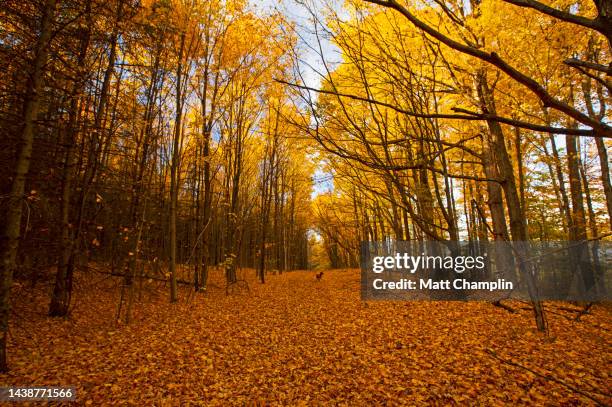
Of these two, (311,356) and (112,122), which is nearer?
(311,356)

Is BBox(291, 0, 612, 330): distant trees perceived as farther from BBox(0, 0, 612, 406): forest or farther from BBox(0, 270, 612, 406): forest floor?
BBox(0, 270, 612, 406): forest floor

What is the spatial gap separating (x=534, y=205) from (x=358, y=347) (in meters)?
14.7

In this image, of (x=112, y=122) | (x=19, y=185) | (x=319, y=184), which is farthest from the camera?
(x=112, y=122)

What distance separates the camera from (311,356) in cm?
555

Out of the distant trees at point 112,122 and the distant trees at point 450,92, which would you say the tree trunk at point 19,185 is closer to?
the distant trees at point 112,122

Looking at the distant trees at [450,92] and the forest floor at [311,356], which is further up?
the distant trees at [450,92]

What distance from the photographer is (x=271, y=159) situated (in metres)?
17.5

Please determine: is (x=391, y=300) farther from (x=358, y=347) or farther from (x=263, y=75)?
(x=263, y=75)

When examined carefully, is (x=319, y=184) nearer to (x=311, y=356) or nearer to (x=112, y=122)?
(x=311, y=356)

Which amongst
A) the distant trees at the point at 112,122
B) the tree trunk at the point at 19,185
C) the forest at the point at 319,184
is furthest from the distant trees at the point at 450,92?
the tree trunk at the point at 19,185

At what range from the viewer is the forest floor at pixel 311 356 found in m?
4.12

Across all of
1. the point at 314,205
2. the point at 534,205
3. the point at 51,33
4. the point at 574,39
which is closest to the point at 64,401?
the point at 51,33

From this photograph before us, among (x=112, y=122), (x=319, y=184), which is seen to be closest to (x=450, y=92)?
(x=319, y=184)

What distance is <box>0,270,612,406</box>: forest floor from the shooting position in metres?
4.12
